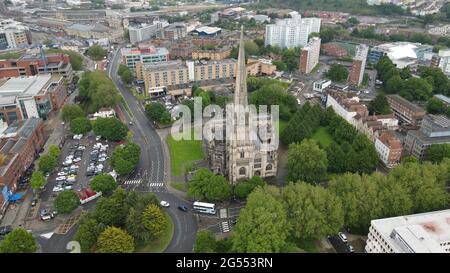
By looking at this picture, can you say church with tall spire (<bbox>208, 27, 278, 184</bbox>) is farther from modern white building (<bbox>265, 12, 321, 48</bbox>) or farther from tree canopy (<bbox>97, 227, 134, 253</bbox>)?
modern white building (<bbox>265, 12, 321, 48</bbox>)

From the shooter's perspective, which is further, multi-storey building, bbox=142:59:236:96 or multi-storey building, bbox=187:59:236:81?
multi-storey building, bbox=187:59:236:81

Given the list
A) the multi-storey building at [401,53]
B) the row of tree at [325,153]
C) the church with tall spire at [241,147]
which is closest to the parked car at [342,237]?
the row of tree at [325,153]

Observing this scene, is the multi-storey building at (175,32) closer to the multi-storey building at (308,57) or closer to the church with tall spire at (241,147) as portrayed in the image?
the multi-storey building at (308,57)

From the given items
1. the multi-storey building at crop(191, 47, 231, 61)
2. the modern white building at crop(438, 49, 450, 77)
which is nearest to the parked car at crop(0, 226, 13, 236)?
the multi-storey building at crop(191, 47, 231, 61)

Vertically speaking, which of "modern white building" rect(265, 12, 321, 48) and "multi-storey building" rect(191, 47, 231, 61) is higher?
"modern white building" rect(265, 12, 321, 48)

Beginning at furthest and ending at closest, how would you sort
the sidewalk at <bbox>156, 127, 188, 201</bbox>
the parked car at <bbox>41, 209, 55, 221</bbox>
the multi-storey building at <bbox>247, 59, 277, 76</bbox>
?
the multi-storey building at <bbox>247, 59, 277, 76</bbox> → the sidewalk at <bbox>156, 127, 188, 201</bbox> → the parked car at <bbox>41, 209, 55, 221</bbox>
